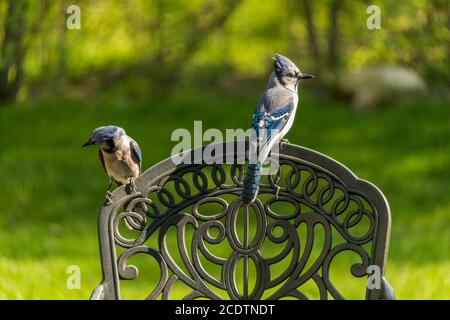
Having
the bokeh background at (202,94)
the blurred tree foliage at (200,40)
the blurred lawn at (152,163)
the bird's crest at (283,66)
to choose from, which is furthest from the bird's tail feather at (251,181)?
the blurred tree foliage at (200,40)

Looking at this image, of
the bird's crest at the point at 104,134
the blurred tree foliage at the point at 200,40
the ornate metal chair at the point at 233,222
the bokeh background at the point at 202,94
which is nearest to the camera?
the bird's crest at the point at 104,134

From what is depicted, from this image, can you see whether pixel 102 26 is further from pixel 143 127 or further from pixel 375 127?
pixel 375 127

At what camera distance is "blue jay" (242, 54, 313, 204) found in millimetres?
2717

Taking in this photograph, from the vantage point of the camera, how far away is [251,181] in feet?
8.84

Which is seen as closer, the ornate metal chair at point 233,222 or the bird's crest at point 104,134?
the bird's crest at point 104,134

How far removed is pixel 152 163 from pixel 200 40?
2256mm

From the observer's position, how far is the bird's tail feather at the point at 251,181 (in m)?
2.69

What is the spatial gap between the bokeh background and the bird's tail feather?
2.65m

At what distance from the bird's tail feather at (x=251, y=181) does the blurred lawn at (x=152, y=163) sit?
6.52 ft

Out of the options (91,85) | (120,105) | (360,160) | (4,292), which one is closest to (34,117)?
(120,105)

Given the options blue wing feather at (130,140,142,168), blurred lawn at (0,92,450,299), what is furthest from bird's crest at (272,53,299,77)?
blurred lawn at (0,92,450,299)

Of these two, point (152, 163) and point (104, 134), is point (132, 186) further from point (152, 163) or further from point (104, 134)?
point (152, 163)

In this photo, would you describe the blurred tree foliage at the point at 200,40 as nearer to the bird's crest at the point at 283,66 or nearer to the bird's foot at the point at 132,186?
the bird's foot at the point at 132,186
